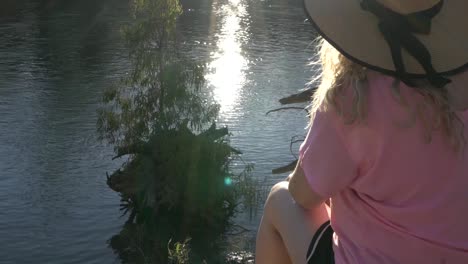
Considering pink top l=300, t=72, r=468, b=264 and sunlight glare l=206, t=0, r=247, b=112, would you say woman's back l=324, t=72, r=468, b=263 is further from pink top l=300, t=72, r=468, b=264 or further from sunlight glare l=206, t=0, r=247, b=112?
sunlight glare l=206, t=0, r=247, b=112

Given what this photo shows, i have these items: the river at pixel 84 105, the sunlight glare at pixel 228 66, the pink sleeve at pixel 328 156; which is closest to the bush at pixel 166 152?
the river at pixel 84 105

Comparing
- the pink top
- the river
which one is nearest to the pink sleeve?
the pink top

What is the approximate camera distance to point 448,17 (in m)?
1.26

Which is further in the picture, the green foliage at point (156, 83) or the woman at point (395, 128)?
the green foliage at point (156, 83)

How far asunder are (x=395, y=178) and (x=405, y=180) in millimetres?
17

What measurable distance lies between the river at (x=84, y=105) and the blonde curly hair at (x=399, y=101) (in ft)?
28.4

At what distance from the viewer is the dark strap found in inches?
48.3

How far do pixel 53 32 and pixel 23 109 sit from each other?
6724mm

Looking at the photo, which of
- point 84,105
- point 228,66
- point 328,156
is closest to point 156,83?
point 84,105

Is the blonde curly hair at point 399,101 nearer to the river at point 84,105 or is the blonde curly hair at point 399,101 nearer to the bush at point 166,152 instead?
the bush at point 166,152

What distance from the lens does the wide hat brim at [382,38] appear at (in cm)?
124

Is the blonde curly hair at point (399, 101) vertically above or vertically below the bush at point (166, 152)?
above

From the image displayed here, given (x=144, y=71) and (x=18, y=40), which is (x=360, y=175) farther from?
(x=18, y=40)

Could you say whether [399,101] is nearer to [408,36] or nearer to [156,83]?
[408,36]
